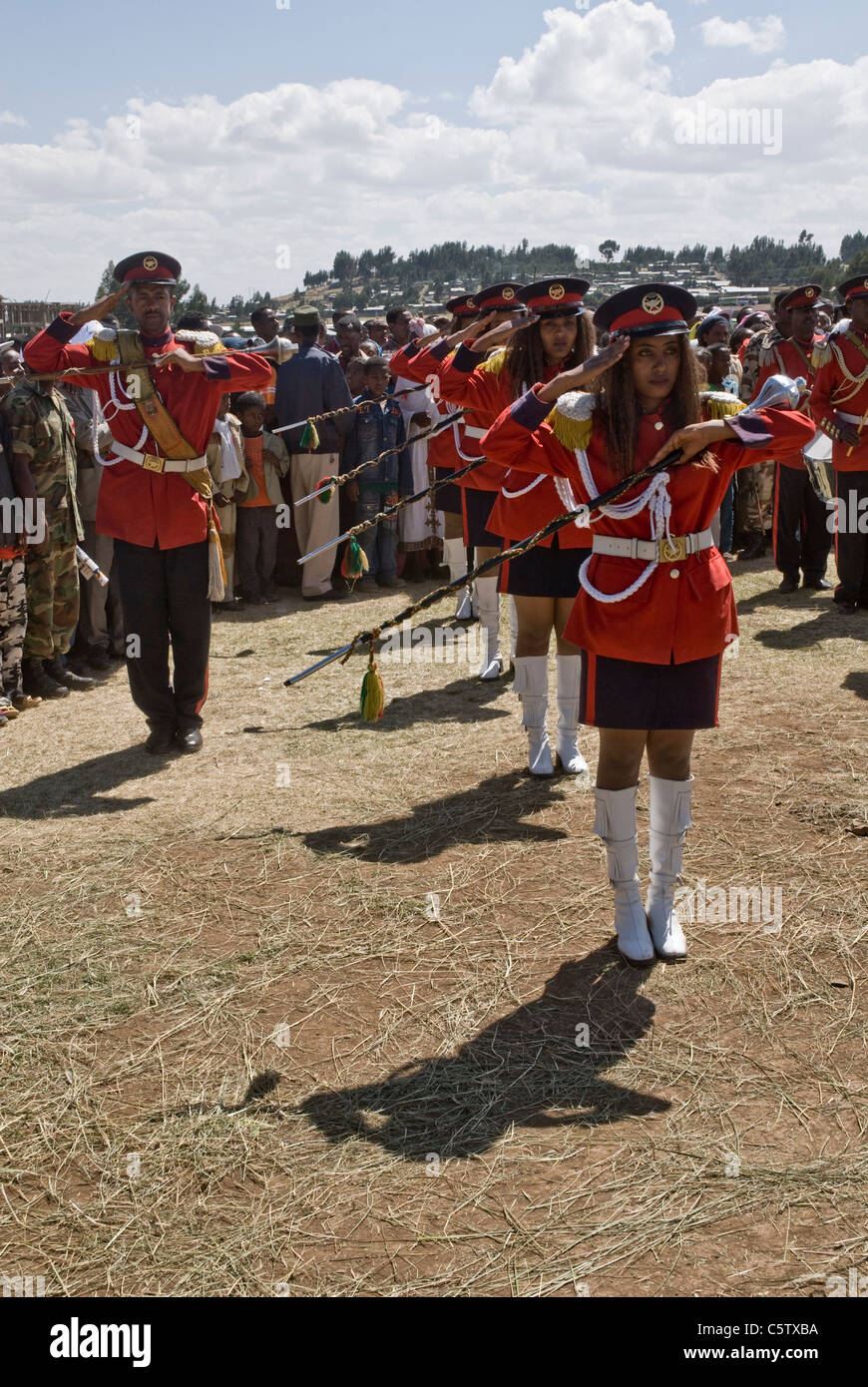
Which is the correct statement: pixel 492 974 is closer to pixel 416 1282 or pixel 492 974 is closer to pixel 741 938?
pixel 741 938

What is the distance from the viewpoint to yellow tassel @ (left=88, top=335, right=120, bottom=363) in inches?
267

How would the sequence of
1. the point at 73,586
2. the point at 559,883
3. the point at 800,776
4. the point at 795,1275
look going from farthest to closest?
1. the point at 73,586
2. the point at 800,776
3. the point at 559,883
4. the point at 795,1275

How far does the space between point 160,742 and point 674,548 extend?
386cm

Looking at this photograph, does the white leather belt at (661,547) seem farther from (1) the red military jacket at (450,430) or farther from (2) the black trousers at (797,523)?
(2) the black trousers at (797,523)

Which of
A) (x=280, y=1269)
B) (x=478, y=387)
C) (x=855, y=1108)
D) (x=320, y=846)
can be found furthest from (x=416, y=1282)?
(x=478, y=387)

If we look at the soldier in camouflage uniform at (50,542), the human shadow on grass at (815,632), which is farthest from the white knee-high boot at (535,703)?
the soldier in camouflage uniform at (50,542)

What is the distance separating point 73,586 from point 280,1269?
606 centimetres

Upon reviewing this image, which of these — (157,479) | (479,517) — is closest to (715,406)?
(157,479)

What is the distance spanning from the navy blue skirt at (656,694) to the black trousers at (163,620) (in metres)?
3.40

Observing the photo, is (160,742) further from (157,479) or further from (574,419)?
(574,419)

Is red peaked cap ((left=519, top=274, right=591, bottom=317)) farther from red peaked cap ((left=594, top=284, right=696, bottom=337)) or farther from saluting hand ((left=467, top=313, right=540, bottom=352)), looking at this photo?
red peaked cap ((left=594, top=284, right=696, bottom=337))

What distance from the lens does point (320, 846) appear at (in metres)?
5.84

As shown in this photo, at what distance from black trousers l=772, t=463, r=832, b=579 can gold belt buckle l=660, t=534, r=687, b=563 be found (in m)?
6.89

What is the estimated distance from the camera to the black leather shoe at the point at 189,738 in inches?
288
